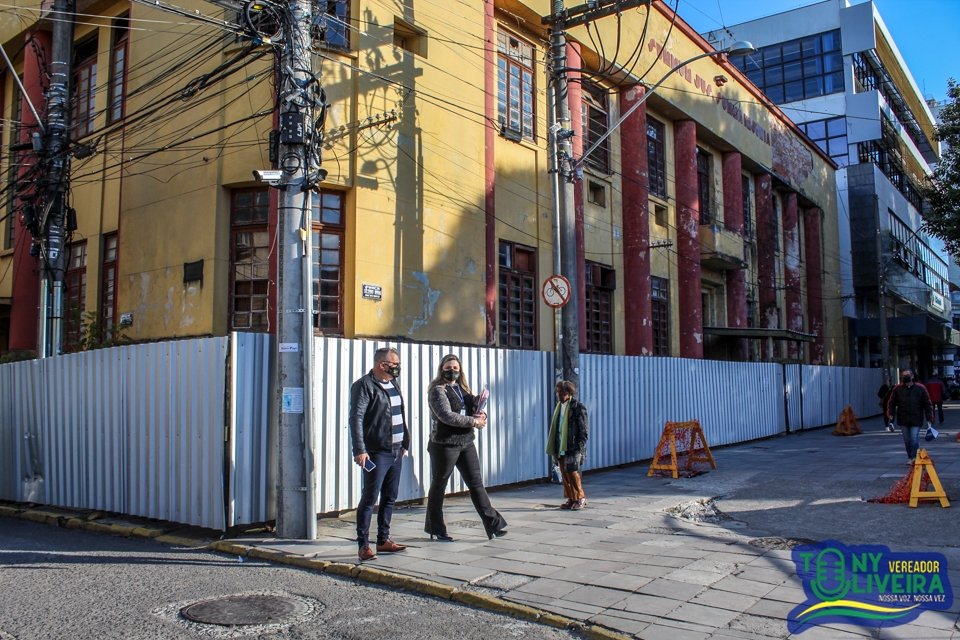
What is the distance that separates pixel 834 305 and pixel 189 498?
107 ft

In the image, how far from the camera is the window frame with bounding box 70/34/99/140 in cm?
1492

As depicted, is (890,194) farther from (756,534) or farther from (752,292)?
(756,534)

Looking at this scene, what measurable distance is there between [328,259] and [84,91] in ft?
25.2

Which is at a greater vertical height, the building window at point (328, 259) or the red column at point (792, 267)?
the red column at point (792, 267)

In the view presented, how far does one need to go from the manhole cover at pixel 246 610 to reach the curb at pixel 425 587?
771mm

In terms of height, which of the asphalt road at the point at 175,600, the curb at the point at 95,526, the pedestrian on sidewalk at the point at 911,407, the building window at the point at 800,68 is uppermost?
the building window at the point at 800,68

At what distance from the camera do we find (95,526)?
852 cm

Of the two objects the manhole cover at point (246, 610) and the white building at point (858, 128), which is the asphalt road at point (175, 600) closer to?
the manhole cover at point (246, 610)

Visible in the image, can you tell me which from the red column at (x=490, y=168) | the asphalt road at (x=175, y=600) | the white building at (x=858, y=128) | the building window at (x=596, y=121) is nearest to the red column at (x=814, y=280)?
the white building at (x=858, y=128)

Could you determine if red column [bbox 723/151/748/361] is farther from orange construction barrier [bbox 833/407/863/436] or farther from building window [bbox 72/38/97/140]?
building window [bbox 72/38/97/140]

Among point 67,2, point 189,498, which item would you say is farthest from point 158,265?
point 189,498

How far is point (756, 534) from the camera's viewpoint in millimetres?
7727

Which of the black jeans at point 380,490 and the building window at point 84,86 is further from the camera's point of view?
the building window at point 84,86

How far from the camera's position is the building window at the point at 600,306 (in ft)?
59.3
